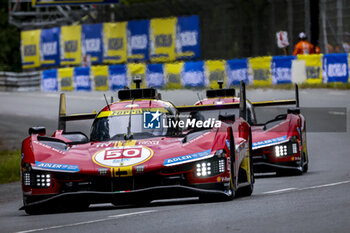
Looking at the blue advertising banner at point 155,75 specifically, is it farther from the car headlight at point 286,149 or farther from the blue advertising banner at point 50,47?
the car headlight at point 286,149

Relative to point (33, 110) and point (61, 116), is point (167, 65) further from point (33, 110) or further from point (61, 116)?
point (61, 116)

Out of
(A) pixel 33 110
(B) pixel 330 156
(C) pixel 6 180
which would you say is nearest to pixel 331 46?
(A) pixel 33 110

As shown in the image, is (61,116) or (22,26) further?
(22,26)

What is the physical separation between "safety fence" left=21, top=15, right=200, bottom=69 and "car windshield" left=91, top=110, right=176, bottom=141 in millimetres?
28914

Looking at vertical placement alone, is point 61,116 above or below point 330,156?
above

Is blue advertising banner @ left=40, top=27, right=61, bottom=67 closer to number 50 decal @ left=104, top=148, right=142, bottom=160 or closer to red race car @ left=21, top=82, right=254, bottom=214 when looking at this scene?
red race car @ left=21, top=82, right=254, bottom=214

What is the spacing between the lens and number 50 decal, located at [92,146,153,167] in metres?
9.93

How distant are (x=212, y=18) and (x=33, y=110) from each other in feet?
36.8

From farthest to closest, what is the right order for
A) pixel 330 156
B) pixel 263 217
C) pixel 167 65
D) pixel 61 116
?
pixel 167 65 → pixel 330 156 → pixel 61 116 → pixel 263 217

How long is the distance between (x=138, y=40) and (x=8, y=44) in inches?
795

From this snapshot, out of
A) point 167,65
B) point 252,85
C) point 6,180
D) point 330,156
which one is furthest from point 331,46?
point 6,180

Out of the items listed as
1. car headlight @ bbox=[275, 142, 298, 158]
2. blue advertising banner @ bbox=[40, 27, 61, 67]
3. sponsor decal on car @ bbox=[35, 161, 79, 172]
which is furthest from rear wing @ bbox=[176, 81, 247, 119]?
blue advertising banner @ bbox=[40, 27, 61, 67]

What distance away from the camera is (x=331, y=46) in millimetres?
35344

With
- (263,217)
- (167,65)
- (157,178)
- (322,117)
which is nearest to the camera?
(263,217)
